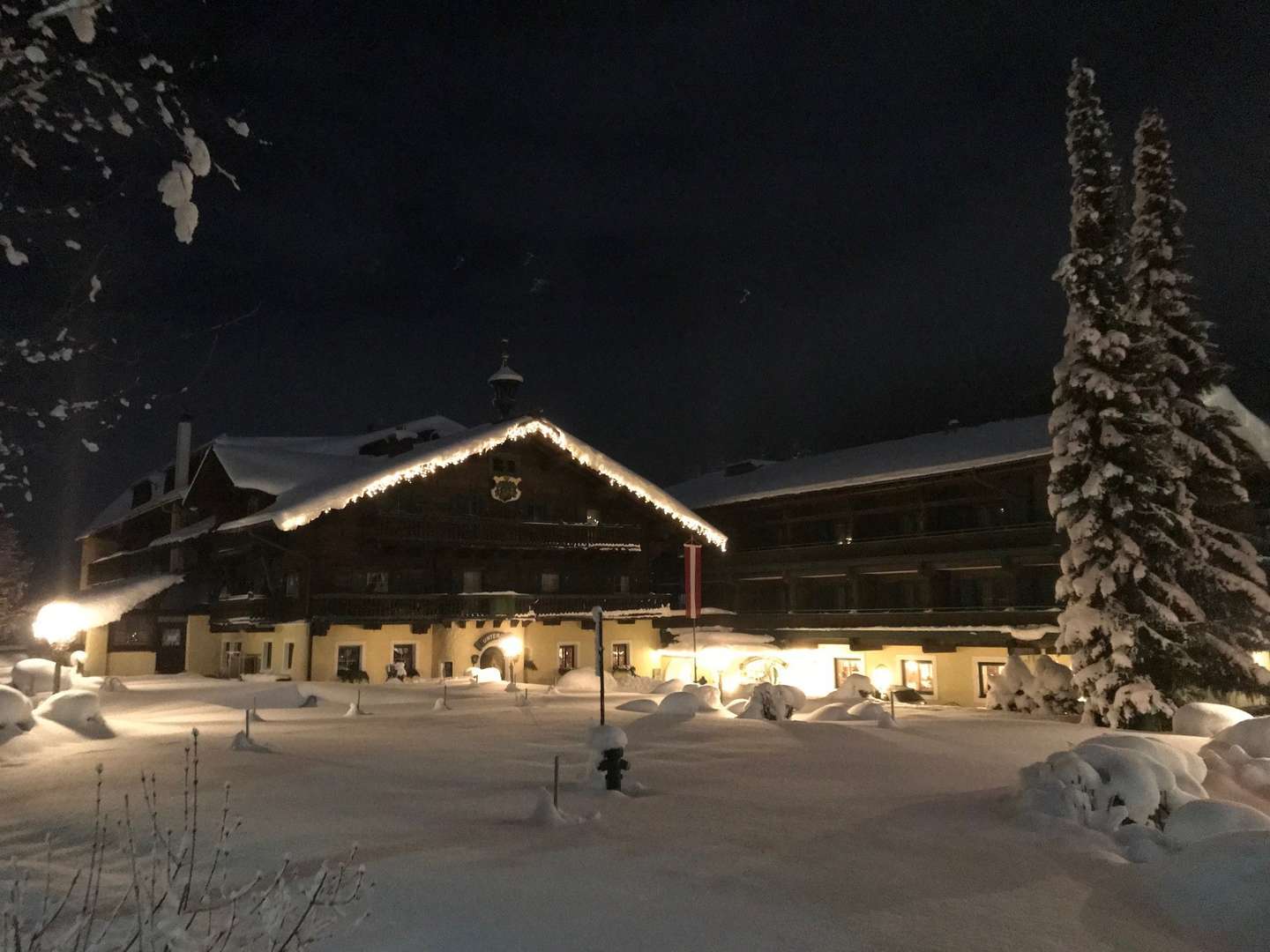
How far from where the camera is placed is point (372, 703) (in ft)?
86.3

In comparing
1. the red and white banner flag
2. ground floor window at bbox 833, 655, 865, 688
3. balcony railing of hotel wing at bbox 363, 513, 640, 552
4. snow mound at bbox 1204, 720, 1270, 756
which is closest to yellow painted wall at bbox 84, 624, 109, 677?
balcony railing of hotel wing at bbox 363, 513, 640, 552

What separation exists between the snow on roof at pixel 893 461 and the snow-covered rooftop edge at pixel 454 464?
12.8ft

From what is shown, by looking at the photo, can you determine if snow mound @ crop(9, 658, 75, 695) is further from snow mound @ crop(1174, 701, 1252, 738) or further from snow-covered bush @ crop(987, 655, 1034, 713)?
snow mound @ crop(1174, 701, 1252, 738)

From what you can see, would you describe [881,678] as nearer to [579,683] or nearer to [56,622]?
[579,683]

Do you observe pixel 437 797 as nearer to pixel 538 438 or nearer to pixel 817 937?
pixel 817 937

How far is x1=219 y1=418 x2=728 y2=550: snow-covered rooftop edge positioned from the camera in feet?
101

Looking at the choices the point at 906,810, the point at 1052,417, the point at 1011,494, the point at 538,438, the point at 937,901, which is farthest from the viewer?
the point at 538,438

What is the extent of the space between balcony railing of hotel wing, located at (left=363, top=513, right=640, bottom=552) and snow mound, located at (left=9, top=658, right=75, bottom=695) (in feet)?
35.2

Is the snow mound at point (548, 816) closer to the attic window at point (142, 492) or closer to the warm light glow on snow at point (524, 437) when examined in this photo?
the warm light glow on snow at point (524, 437)

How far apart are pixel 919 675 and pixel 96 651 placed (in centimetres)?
3501

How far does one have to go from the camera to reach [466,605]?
35281 millimetres

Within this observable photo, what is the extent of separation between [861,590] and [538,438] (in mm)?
14618

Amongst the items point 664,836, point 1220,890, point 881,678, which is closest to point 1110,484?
point 881,678

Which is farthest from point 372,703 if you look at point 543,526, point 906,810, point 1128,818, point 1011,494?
point 1011,494
